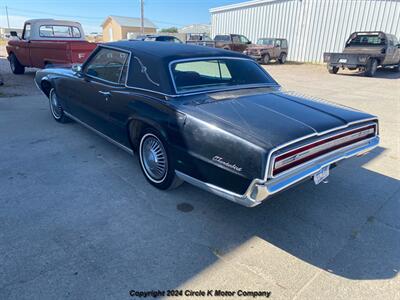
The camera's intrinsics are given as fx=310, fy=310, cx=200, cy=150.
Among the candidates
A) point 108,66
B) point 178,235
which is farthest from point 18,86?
point 178,235

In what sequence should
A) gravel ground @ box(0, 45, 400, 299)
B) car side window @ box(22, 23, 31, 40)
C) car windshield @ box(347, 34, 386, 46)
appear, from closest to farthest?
gravel ground @ box(0, 45, 400, 299), car side window @ box(22, 23, 31, 40), car windshield @ box(347, 34, 386, 46)

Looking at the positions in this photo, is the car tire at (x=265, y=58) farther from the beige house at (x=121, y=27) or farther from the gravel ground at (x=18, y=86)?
the beige house at (x=121, y=27)

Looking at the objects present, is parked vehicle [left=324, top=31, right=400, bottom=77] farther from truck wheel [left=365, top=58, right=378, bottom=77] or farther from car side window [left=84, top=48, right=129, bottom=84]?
car side window [left=84, top=48, right=129, bottom=84]

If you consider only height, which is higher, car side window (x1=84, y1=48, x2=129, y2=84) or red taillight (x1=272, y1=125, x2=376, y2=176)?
car side window (x1=84, y1=48, x2=129, y2=84)

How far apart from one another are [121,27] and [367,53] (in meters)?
48.2

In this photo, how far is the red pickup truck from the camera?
816cm

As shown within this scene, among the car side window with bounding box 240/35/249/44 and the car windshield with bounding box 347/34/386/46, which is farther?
the car side window with bounding box 240/35/249/44

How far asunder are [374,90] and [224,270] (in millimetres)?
10997

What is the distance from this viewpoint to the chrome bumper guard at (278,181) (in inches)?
89.0

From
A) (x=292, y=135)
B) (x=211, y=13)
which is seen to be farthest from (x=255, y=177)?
(x=211, y=13)

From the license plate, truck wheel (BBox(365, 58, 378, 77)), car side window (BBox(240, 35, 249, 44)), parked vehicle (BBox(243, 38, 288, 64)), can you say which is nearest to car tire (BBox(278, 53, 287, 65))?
parked vehicle (BBox(243, 38, 288, 64))

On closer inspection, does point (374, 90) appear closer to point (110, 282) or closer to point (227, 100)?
point (227, 100)

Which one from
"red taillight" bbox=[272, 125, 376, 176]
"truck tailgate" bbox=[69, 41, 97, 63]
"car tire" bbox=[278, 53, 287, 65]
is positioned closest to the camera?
"red taillight" bbox=[272, 125, 376, 176]

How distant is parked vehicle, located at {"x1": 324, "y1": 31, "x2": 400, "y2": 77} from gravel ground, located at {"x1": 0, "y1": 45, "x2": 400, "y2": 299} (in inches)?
458
